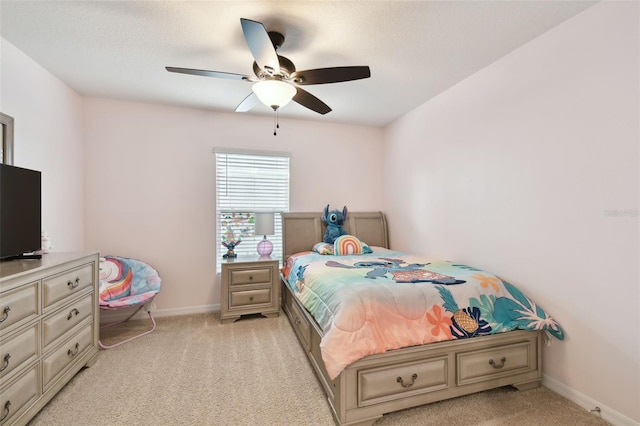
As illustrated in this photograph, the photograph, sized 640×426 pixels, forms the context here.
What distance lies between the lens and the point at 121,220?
3320 mm

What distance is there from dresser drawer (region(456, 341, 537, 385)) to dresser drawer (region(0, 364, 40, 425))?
2.54 meters

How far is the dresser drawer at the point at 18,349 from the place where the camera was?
1420 mm

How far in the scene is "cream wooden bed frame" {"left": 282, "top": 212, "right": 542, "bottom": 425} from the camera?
164 centimetres

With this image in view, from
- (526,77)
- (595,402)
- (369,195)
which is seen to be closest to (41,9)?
(526,77)

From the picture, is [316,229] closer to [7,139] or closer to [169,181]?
[169,181]

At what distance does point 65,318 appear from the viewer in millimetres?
1914

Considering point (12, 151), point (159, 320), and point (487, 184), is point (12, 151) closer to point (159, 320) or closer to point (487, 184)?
point (159, 320)

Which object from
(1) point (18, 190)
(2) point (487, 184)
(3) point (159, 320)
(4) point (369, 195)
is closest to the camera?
(1) point (18, 190)

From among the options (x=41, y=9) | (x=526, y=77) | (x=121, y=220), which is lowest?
(x=121, y=220)

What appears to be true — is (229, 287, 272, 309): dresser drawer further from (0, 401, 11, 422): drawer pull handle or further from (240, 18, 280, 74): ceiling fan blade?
(240, 18, 280, 74): ceiling fan blade

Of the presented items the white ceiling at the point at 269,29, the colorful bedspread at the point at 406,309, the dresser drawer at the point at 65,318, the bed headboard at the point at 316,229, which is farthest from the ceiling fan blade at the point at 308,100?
the dresser drawer at the point at 65,318

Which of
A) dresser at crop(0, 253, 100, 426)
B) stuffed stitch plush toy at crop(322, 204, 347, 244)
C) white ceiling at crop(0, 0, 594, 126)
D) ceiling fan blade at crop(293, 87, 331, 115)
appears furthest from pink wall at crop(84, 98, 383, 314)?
ceiling fan blade at crop(293, 87, 331, 115)

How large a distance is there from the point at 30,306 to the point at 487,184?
11.2 ft

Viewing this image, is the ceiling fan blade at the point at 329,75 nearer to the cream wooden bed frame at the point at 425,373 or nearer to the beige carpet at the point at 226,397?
the cream wooden bed frame at the point at 425,373
